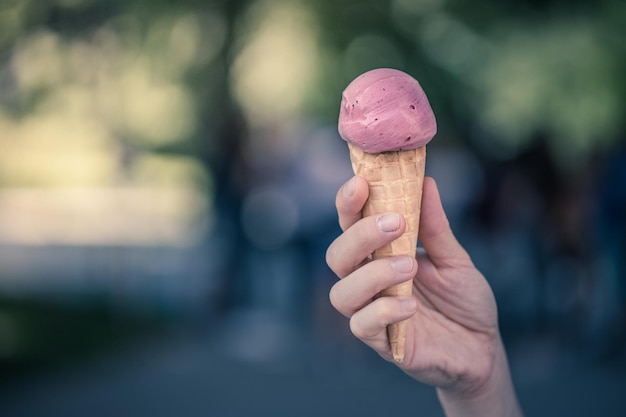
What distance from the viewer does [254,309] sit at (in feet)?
26.5

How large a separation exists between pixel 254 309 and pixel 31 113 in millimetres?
3565

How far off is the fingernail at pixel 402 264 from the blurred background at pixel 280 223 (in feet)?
13.1

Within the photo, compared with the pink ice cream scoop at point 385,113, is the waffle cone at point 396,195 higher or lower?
lower

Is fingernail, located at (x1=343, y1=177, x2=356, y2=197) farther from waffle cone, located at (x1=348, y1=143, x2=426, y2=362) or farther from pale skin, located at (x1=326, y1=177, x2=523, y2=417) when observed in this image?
waffle cone, located at (x1=348, y1=143, x2=426, y2=362)

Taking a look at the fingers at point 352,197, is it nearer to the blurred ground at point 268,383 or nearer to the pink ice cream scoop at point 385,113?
the pink ice cream scoop at point 385,113

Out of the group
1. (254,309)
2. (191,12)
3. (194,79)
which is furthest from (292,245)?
(191,12)

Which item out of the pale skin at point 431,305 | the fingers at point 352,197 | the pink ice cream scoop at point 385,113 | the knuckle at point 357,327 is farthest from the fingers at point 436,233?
the knuckle at point 357,327

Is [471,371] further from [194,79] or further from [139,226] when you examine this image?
[139,226]

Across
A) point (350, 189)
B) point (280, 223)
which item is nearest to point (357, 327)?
point (350, 189)

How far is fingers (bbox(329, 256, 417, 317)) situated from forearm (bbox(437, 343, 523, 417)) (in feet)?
1.54

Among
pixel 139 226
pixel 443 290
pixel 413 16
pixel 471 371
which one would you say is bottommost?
pixel 471 371

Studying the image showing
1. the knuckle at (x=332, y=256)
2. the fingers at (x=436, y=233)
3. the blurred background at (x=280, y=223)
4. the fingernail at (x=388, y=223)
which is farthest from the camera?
the blurred background at (x=280, y=223)

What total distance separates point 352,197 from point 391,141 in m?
0.20

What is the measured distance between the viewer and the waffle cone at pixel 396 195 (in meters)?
1.89
